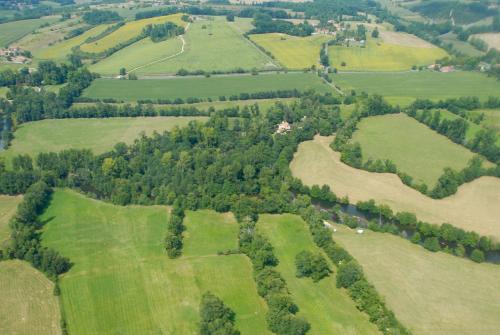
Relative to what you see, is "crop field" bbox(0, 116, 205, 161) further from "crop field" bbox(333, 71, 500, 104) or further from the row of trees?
"crop field" bbox(333, 71, 500, 104)

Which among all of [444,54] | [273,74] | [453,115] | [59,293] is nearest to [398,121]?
[453,115]

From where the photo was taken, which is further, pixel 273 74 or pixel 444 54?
pixel 444 54

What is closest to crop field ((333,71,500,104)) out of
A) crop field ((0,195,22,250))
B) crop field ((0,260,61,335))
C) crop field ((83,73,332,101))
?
crop field ((83,73,332,101))

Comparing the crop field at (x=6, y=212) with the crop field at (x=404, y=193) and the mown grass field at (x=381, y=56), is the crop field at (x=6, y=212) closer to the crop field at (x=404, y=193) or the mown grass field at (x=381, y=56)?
the crop field at (x=404, y=193)

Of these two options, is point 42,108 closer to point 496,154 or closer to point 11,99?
point 11,99

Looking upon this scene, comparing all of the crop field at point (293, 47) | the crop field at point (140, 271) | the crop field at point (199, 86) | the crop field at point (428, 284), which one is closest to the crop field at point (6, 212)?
the crop field at point (140, 271)

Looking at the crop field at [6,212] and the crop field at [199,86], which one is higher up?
the crop field at [199,86]
